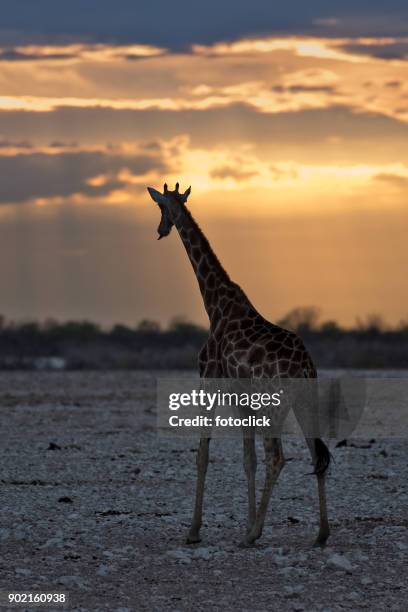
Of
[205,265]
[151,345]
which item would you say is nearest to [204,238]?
[205,265]

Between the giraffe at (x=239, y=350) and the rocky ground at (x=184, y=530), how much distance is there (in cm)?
51

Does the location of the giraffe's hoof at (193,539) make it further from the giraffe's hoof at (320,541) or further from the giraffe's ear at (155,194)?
the giraffe's ear at (155,194)

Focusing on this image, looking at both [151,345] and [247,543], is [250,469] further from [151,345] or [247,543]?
[151,345]

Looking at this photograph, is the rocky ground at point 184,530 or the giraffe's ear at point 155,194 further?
the giraffe's ear at point 155,194

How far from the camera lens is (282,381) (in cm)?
1330

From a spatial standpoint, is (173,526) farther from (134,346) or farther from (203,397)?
(134,346)

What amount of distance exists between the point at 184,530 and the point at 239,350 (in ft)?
8.99

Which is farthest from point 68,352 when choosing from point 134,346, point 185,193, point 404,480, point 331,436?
point 185,193

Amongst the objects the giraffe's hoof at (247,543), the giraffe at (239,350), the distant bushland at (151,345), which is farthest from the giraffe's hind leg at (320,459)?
the distant bushland at (151,345)

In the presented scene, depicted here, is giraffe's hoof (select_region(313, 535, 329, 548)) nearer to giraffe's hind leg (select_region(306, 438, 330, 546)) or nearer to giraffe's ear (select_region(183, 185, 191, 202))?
giraffe's hind leg (select_region(306, 438, 330, 546))

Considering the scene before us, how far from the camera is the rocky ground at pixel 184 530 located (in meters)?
12.0

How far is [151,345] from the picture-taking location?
75500 mm

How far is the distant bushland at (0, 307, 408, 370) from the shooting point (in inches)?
2292

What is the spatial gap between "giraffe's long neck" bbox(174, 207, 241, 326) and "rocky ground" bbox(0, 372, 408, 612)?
288 cm
